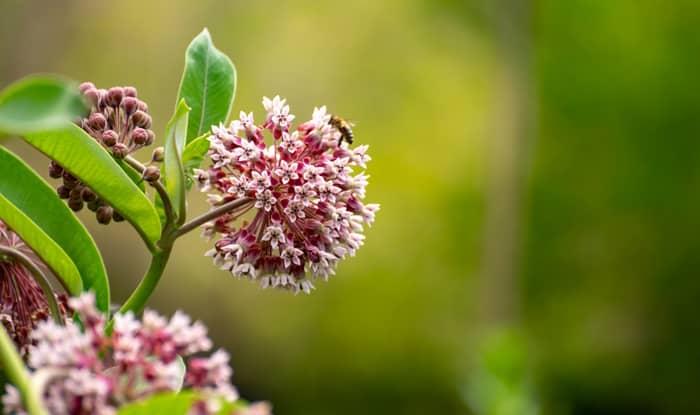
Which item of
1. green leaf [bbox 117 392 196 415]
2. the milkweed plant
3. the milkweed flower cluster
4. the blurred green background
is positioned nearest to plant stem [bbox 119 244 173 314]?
the milkweed plant

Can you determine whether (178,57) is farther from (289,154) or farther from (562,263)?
(289,154)

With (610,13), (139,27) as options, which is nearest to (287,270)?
(610,13)

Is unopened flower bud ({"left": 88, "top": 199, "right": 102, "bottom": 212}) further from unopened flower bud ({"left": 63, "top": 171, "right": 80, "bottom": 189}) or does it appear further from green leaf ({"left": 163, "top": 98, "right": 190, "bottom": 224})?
green leaf ({"left": 163, "top": 98, "right": 190, "bottom": 224})

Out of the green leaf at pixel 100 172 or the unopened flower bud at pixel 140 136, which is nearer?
the green leaf at pixel 100 172

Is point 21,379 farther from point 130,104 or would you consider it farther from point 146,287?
point 130,104

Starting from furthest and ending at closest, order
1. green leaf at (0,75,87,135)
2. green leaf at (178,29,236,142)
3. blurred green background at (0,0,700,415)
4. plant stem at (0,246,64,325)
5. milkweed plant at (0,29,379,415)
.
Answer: blurred green background at (0,0,700,415)
green leaf at (178,29,236,142)
plant stem at (0,246,64,325)
milkweed plant at (0,29,379,415)
green leaf at (0,75,87,135)

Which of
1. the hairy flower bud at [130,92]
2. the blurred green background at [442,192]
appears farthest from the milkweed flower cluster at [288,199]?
the blurred green background at [442,192]

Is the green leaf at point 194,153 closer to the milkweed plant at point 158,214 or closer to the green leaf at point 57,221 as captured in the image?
the milkweed plant at point 158,214
